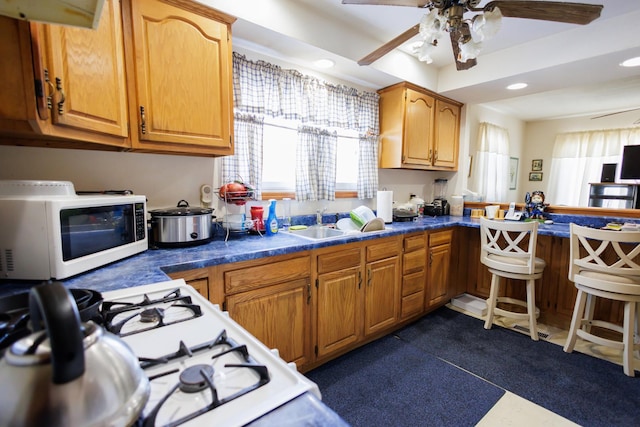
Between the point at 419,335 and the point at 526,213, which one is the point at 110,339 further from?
the point at 526,213

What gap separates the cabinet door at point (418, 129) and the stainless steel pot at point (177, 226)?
198 centimetres

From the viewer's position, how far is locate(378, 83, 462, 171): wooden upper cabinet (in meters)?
2.77

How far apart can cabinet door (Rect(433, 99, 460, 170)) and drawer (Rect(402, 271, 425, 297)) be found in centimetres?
127

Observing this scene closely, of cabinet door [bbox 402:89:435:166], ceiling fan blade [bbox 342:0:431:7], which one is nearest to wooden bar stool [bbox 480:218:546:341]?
cabinet door [bbox 402:89:435:166]

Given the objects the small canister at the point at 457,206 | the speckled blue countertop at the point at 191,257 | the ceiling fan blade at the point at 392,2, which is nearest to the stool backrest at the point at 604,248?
the speckled blue countertop at the point at 191,257

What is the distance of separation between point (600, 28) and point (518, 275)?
1864 millimetres

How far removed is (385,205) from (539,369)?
5.24 ft

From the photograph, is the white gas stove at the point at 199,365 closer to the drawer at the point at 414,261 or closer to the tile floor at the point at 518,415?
the tile floor at the point at 518,415

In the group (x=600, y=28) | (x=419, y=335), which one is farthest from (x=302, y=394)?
(x=600, y=28)

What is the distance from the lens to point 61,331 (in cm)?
31

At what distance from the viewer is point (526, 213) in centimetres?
284

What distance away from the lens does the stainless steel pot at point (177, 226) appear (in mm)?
1542

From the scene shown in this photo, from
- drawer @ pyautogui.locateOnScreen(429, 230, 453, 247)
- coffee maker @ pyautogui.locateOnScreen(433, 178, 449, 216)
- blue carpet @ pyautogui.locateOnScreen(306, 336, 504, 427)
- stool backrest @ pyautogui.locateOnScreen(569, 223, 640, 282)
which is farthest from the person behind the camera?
coffee maker @ pyautogui.locateOnScreen(433, 178, 449, 216)

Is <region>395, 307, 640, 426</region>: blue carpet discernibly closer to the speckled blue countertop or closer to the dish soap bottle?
the speckled blue countertop
